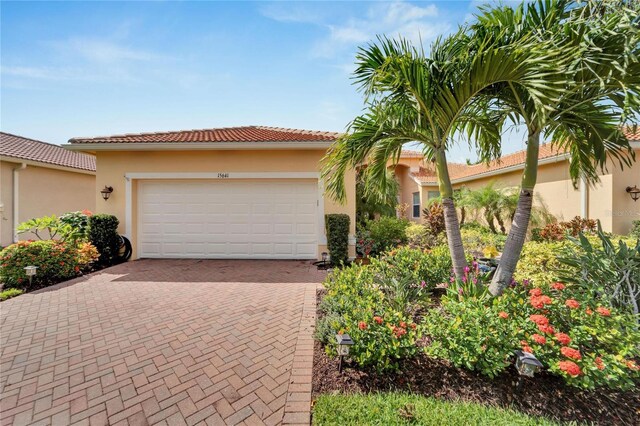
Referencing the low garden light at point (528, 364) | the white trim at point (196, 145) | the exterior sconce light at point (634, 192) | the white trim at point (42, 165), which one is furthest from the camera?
the white trim at point (42, 165)

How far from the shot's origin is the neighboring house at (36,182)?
9930 millimetres

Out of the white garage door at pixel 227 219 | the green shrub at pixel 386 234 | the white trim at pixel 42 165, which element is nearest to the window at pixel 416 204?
the green shrub at pixel 386 234

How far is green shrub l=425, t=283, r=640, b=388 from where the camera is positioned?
228 cm

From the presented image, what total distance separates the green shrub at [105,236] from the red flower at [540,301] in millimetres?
10350

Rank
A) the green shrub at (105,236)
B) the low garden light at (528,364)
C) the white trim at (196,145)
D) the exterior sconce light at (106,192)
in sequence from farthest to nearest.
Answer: the exterior sconce light at (106,192) → the white trim at (196,145) → the green shrub at (105,236) → the low garden light at (528,364)

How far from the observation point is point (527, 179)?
3.65 metres

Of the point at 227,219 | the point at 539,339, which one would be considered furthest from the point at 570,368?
the point at 227,219


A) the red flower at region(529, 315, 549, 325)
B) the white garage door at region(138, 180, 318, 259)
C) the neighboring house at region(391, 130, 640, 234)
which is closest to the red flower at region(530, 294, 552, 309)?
the red flower at region(529, 315, 549, 325)

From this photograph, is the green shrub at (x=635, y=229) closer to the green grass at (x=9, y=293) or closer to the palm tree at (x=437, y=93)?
the palm tree at (x=437, y=93)

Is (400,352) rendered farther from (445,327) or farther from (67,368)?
(67,368)

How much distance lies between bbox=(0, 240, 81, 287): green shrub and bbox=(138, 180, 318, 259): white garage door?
224cm

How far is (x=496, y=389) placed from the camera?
2.60 metres

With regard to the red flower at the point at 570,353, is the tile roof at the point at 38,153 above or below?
above

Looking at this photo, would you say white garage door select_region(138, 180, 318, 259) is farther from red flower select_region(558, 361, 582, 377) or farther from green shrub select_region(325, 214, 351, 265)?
red flower select_region(558, 361, 582, 377)
